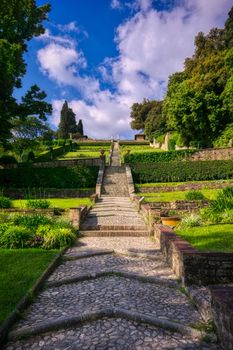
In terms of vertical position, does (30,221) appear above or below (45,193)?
below

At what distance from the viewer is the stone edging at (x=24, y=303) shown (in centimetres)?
425

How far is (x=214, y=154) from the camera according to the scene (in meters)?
35.4

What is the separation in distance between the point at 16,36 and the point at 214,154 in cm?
2394

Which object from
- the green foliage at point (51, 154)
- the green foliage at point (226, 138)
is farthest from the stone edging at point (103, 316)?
the green foliage at point (226, 138)

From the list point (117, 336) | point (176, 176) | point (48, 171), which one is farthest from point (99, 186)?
point (117, 336)

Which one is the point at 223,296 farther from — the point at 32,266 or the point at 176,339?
the point at 32,266

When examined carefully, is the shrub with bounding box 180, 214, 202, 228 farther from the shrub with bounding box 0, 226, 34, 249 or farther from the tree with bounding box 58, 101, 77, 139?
the tree with bounding box 58, 101, 77, 139

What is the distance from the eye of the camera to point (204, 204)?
1490 centimetres

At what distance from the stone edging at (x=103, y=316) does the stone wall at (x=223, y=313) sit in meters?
0.26

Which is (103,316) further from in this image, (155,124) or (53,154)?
(155,124)

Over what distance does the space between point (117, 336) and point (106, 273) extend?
255cm

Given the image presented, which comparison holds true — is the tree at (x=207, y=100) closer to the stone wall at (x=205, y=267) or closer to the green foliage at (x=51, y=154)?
the green foliage at (x=51, y=154)

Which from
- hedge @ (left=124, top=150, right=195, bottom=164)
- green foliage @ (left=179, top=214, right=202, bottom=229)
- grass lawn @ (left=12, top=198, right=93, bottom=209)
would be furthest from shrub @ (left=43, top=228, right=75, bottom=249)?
hedge @ (left=124, top=150, right=195, bottom=164)

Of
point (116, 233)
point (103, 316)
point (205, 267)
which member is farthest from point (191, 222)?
point (103, 316)
